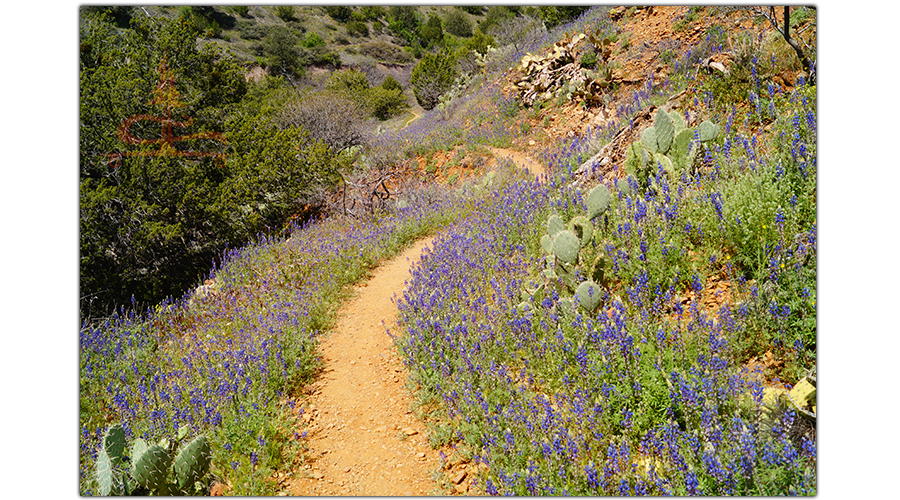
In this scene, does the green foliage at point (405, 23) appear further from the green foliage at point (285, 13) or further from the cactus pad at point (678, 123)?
the cactus pad at point (678, 123)

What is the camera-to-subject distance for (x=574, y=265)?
14.4ft

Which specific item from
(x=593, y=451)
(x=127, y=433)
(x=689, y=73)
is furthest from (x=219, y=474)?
(x=689, y=73)

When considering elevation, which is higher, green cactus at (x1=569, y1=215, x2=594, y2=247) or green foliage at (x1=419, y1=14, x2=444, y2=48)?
green foliage at (x1=419, y1=14, x2=444, y2=48)

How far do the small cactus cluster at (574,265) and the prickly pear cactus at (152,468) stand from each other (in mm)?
2985

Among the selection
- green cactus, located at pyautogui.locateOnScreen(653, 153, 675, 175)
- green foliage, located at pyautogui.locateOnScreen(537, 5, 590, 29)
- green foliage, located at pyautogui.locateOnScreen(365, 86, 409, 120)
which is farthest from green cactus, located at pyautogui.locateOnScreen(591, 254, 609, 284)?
green foliage, located at pyautogui.locateOnScreen(365, 86, 409, 120)

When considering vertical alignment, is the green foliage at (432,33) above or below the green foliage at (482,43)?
above

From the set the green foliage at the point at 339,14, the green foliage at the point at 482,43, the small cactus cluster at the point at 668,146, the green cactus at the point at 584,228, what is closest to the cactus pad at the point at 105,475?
the green cactus at the point at 584,228

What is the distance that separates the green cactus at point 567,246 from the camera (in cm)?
431

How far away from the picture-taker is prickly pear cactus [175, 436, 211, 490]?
316 centimetres

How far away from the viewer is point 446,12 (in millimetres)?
65688

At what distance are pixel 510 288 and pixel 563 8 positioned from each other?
2278 cm

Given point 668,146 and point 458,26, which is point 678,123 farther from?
point 458,26

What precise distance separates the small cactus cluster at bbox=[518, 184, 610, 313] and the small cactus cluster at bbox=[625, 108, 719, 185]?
30.7 inches

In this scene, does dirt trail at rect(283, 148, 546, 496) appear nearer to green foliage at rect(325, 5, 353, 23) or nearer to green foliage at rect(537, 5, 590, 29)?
green foliage at rect(537, 5, 590, 29)
